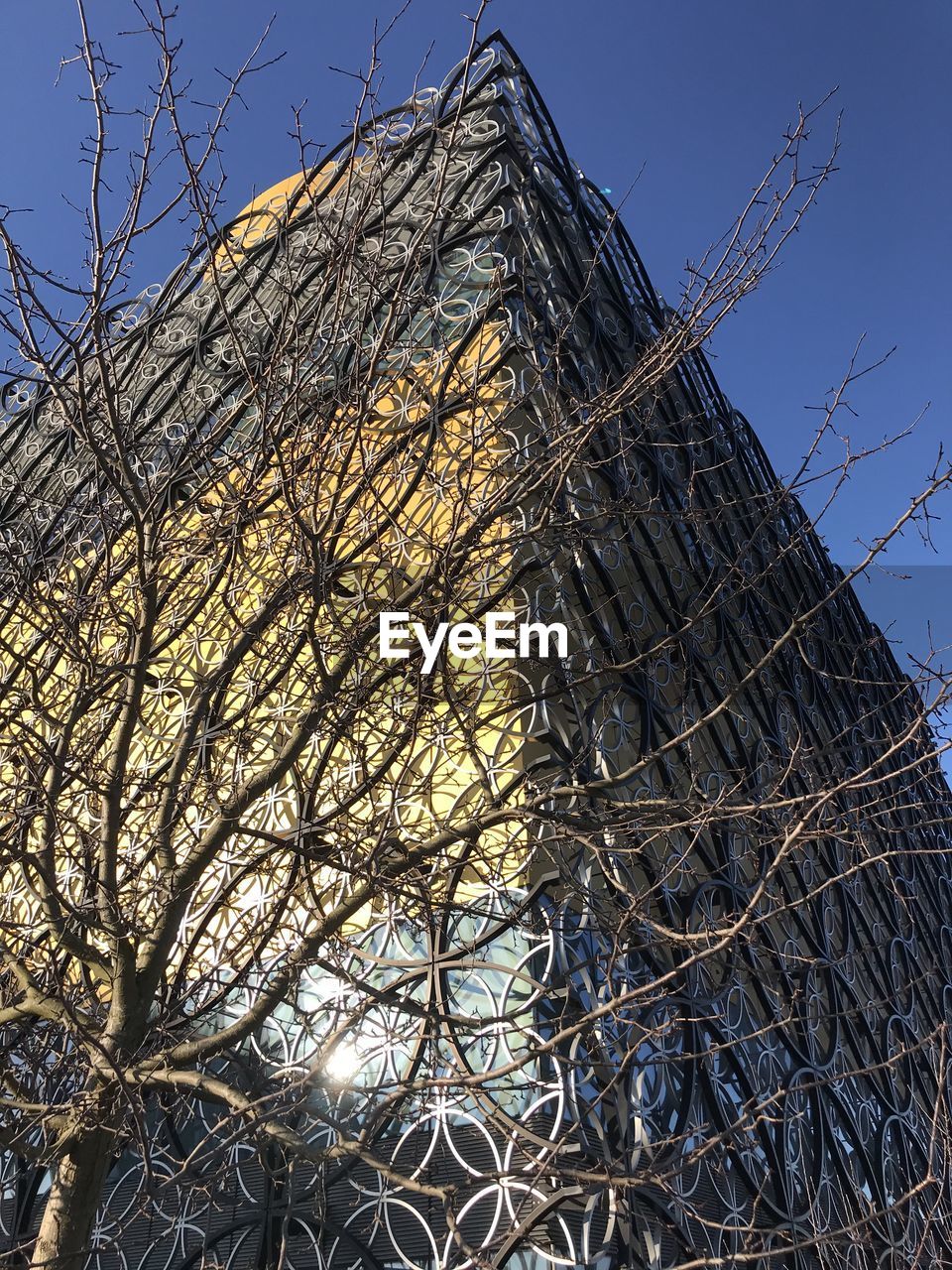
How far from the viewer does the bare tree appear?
4.39 meters

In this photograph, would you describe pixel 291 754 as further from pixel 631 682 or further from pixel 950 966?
pixel 950 966

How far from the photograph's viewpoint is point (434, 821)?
6035 mm

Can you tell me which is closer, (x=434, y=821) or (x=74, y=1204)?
(x=74, y=1204)

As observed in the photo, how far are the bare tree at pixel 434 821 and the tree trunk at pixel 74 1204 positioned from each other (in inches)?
0.9

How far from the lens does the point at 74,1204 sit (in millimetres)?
4035

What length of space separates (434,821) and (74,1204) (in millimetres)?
2624

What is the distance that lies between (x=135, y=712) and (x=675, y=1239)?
12.4ft

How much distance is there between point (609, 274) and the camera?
1063 cm

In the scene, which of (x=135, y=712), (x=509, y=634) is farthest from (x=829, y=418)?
(x=135, y=712)

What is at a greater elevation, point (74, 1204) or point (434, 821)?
point (434, 821)

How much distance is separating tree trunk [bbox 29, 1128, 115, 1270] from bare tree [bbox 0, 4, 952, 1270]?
0.08ft

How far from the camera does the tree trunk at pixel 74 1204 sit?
391 centimetres

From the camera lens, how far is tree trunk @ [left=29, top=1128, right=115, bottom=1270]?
3908 mm

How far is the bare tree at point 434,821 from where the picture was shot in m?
4.39
